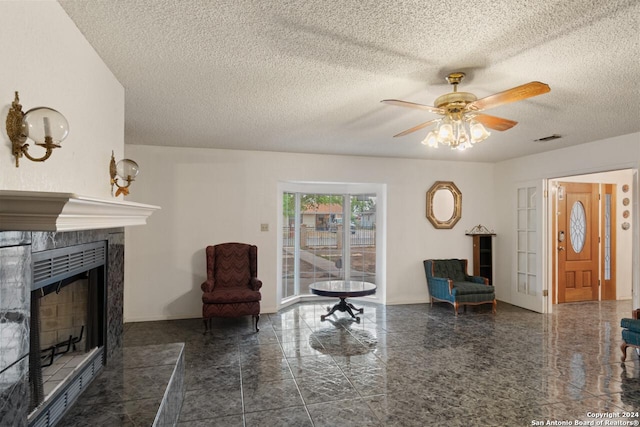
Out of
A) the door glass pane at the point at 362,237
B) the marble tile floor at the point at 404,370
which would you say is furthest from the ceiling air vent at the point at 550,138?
the door glass pane at the point at 362,237

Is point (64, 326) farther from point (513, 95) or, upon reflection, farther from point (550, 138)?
point (550, 138)

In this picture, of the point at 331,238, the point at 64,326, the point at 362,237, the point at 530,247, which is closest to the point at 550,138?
the point at 530,247

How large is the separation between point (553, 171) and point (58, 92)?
5.90m

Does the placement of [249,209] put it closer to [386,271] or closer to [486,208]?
[386,271]

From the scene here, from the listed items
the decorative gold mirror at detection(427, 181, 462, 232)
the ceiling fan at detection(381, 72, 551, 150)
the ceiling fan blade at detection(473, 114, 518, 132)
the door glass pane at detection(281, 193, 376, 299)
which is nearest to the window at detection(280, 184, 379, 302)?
the door glass pane at detection(281, 193, 376, 299)

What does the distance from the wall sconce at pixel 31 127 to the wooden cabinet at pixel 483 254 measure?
20.2ft

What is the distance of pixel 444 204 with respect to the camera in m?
6.27

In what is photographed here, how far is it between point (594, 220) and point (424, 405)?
5536mm

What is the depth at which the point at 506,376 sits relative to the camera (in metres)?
3.17

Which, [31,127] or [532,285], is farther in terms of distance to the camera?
[532,285]

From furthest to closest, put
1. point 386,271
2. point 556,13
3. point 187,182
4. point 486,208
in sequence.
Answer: point 486,208 < point 386,271 < point 187,182 < point 556,13

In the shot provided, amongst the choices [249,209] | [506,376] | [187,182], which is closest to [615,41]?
[506,376]

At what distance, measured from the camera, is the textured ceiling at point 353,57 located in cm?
179

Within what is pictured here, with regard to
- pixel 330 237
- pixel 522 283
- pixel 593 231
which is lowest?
pixel 522 283
